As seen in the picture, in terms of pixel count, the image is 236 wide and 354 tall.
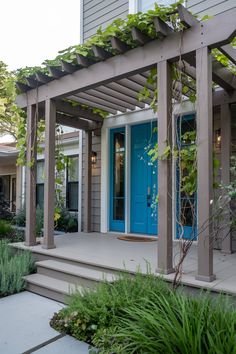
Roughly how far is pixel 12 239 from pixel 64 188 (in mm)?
2479

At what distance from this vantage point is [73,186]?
8141 millimetres

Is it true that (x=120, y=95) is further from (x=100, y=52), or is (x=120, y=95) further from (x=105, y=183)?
(x=105, y=183)

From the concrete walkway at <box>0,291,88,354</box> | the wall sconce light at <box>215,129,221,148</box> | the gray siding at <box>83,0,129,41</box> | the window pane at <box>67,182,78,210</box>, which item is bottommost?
the concrete walkway at <box>0,291,88,354</box>

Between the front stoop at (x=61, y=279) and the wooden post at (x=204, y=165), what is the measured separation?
3.46 ft

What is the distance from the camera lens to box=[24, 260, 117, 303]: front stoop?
3.46 m

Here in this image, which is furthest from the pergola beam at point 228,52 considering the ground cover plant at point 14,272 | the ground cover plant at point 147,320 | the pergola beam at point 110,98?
the ground cover plant at point 14,272

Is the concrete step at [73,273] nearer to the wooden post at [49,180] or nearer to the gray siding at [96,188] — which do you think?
the wooden post at [49,180]

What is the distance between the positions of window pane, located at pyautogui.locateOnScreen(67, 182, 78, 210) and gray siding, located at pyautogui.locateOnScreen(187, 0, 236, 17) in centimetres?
497

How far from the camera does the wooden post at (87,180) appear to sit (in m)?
6.74

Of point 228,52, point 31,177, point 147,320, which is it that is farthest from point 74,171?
point 147,320

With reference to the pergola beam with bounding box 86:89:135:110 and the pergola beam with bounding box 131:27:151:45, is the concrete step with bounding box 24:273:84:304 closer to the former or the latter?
the pergola beam with bounding box 131:27:151:45

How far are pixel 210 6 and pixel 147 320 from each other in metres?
4.95

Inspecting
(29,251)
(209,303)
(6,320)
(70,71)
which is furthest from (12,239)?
(209,303)

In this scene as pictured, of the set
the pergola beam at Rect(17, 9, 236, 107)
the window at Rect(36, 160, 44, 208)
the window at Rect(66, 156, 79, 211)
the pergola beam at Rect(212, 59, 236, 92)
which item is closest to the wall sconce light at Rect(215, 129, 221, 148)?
the pergola beam at Rect(212, 59, 236, 92)
